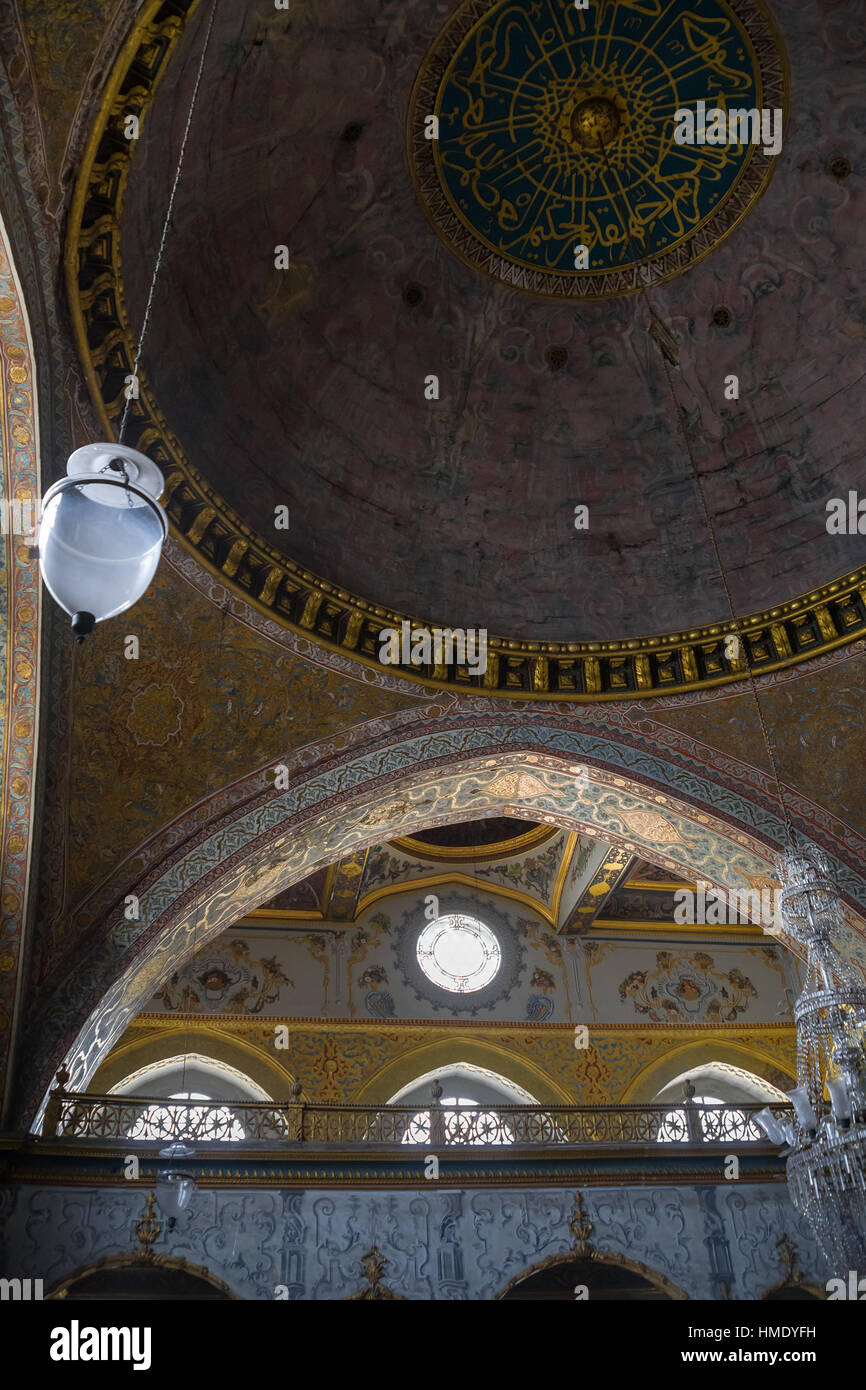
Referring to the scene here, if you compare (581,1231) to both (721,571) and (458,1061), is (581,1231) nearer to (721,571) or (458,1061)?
(458,1061)

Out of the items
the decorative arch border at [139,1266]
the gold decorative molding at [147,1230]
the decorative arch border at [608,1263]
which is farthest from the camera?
the decorative arch border at [608,1263]

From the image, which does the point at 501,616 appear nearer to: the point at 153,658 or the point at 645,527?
the point at 645,527

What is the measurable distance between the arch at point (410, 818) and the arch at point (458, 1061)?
10.4ft

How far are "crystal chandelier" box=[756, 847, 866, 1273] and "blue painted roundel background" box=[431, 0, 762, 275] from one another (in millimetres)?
6202

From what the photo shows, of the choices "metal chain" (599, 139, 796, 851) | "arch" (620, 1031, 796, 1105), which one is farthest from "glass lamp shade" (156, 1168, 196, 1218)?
"arch" (620, 1031, 796, 1105)

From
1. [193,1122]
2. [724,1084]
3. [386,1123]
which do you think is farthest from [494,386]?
[724,1084]

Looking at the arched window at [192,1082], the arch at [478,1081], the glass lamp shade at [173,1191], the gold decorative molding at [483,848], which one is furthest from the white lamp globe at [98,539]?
the gold decorative molding at [483,848]

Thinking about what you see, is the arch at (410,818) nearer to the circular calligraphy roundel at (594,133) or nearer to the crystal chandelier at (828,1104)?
the crystal chandelier at (828,1104)

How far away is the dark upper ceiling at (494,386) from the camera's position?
27.5 feet

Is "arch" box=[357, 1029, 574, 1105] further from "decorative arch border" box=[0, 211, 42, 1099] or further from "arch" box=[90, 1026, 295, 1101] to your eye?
"decorative arch border" box=[0, 211, 42, 1099]

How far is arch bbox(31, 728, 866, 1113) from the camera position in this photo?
25.0 ft

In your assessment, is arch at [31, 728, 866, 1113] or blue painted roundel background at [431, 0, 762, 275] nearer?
arch at [31, 728, 866, 1113]

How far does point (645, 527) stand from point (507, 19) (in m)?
4.32

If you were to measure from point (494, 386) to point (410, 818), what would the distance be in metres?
4.15
